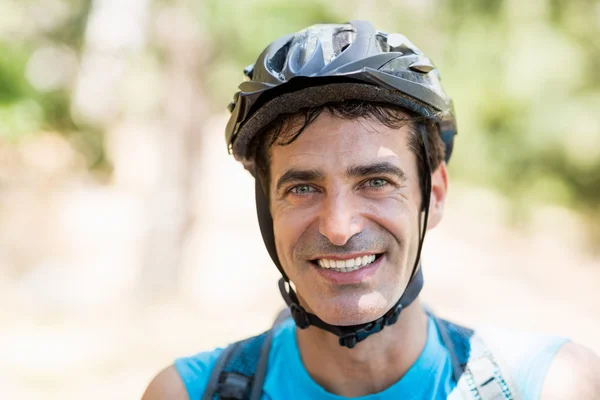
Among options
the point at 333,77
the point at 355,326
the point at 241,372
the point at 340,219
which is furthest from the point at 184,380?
the point at 333,77

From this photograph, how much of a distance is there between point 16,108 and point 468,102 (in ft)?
44.3

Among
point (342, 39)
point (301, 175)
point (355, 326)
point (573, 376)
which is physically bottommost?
point (573, 376)

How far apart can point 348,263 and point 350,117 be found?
574mm

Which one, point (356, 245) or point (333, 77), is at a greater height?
point (333, 77)

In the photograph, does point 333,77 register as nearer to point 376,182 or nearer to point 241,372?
point 376,182

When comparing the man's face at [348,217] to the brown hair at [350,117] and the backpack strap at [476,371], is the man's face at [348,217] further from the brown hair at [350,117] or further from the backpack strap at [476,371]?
the backpack strap at [476,371]

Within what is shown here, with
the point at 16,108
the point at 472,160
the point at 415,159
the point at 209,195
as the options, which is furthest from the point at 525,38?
the point at 415,159

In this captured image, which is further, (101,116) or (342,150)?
(101,116)

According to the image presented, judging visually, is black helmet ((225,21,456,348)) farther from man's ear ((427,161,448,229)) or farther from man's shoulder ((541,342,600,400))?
man's shoulder ((541,342,600,400))

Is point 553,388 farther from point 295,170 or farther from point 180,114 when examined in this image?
point 180,114

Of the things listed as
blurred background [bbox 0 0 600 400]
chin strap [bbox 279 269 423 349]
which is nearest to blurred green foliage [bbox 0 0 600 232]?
blurred background [bbox 0 0 600 400]

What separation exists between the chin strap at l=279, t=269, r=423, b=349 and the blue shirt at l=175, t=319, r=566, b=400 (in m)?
0.19

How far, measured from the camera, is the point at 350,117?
2.59 meters

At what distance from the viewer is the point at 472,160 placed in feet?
67.5
